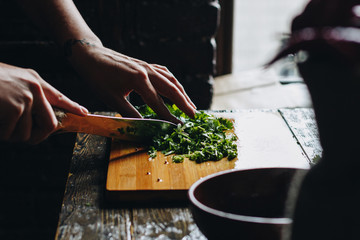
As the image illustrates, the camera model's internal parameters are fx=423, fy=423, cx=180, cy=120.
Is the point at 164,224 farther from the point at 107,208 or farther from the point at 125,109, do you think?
the point at 125,109

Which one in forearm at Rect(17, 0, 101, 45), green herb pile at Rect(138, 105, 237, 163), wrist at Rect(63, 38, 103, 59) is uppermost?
forearm at Rect(17, 0, 101, 45)

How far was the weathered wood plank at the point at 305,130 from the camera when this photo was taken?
1.20m

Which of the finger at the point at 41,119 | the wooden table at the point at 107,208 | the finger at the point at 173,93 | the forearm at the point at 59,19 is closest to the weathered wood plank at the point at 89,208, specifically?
the wooden table at the point at 107,208

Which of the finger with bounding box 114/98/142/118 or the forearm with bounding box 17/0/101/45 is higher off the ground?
the forearm with bounding box 17/0/101/45

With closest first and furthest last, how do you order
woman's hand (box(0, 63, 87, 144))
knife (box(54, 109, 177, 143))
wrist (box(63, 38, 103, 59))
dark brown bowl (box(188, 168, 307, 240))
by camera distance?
dark brown bowl (box(188, 168, 307, 240))
woman's hand (box(0, 63, 87, 144))
knife (box(54, 109, 177, 143))
wrist (box(63, 38, 103, 59))

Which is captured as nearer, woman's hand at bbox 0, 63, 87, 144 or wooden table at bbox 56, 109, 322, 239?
wooden table at bbox 56, 109, 322, 239

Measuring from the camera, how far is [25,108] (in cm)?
100

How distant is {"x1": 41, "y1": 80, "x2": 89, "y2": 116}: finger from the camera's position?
1051mm

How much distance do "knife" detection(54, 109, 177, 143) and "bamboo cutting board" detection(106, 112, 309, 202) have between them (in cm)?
4

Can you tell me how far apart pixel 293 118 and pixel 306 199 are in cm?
94

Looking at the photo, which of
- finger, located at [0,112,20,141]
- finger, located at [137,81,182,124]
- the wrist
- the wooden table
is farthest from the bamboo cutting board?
the wrist

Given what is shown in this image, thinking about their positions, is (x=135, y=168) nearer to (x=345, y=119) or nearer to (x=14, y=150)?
(x=345, y=119)

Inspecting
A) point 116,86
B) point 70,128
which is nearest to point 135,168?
point 70,128

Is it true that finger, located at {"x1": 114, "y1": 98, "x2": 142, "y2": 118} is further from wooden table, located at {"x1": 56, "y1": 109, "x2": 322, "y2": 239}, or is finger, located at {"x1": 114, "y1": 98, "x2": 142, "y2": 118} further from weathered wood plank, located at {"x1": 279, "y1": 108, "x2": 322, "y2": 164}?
weathered wood plank, located at {"x1": 279, "y1": 108, "x2": 322, "y2": 164}
